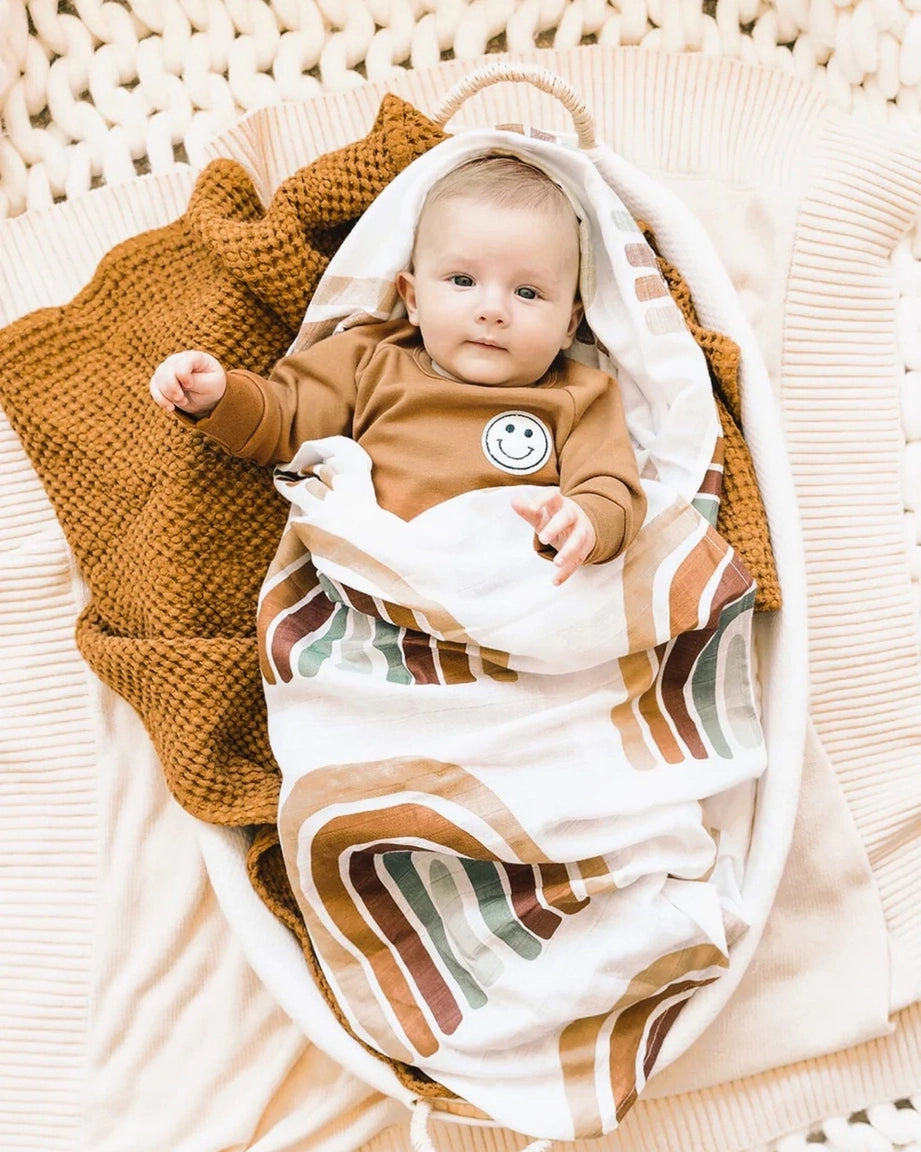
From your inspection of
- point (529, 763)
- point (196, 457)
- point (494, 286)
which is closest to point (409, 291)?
point (494, 286)

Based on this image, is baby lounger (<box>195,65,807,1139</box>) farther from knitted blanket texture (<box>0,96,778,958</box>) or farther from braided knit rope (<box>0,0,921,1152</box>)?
braided knit rope (<box>0,0,921,1152</box>)

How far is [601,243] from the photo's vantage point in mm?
1173

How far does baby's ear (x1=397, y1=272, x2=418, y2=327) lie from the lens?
117 cm

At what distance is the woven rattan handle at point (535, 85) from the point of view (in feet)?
3.62

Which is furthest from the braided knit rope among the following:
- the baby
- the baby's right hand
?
the baby's right hand

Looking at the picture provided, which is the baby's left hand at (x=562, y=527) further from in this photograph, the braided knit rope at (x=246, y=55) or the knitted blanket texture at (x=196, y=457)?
the braided knit rope at (x=246, y=55)

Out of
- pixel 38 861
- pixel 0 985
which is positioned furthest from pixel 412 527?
pixel 0 985

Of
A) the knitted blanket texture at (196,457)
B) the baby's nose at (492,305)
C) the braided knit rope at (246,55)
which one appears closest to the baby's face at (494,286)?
the baby's nose at (492,305)

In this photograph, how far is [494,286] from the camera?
1085mm

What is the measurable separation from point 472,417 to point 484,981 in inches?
20.4

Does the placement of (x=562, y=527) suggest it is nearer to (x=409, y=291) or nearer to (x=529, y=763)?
(x=529, y=763)

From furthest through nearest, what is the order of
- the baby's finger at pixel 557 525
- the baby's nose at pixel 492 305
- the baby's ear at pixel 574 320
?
the baby's ear at pixel 574 320 → the baby's nose at pixel 492 305 → the baby's finger at pixel 557 525

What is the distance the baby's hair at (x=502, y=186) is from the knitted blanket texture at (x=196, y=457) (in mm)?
63

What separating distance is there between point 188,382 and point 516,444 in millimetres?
303
